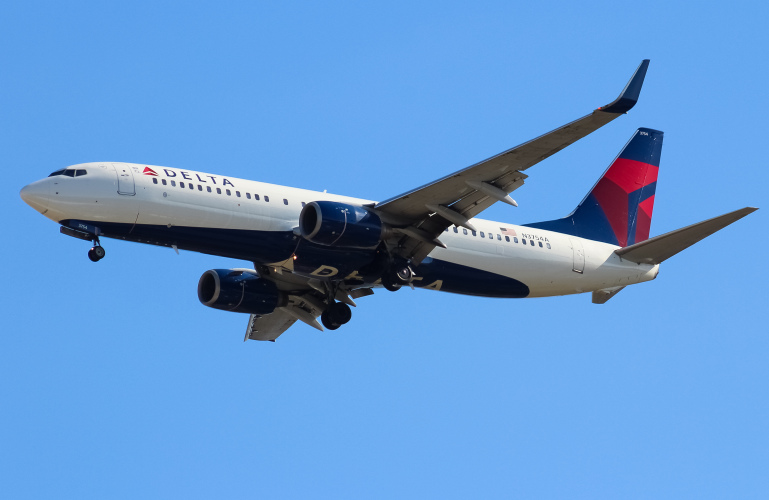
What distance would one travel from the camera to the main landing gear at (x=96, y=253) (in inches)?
1490

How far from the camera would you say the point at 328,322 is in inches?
1754

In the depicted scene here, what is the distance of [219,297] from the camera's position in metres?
44.2

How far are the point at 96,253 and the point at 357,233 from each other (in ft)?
28.6

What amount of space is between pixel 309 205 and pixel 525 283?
10.1 metres

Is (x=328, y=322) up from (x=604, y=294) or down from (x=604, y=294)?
down

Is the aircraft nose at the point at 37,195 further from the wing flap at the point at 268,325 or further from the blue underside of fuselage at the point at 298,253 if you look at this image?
the wing flap at the point at 268,325

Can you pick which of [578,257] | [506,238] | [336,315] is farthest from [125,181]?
[578,257]

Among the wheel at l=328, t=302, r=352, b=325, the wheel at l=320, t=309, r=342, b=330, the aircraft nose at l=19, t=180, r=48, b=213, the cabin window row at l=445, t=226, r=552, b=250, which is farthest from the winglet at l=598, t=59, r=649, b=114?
the aircraft nose at l=19, t=180, r=48, b=213

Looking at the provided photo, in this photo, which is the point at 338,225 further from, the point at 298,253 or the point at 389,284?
the point at 389,284

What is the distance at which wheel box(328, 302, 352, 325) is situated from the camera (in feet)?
146

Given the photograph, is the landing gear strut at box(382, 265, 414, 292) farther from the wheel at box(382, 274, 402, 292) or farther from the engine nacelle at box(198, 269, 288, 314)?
the engine nacelle at box(198, 269, 288, 314)

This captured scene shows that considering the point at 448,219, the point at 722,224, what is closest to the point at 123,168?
A: the point at 448,219

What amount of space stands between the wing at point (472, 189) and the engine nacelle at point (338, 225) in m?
1.17

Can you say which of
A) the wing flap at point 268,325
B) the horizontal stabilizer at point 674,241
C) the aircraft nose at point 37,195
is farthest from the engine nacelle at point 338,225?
the horizontal stabilizer at point 674,241
